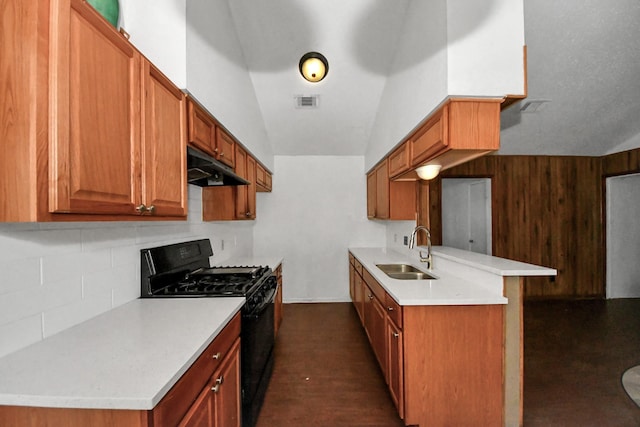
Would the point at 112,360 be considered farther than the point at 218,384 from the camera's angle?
No

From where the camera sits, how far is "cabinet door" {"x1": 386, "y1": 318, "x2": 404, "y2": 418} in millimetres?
1753

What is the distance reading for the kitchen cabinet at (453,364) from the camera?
171 centimetres

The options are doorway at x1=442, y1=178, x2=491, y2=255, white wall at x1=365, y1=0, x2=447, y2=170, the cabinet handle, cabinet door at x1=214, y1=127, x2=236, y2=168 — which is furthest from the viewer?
doorway at x1=442, y1=178, x2=491, y2=255

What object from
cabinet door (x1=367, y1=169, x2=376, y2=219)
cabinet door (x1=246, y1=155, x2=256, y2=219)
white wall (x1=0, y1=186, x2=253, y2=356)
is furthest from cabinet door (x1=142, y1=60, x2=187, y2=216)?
cabinet door (x1=367, y1=169, x2=376, y2=219)

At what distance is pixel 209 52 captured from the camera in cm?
192

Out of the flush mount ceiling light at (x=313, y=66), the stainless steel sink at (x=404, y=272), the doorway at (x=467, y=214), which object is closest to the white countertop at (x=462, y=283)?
the stainless steel sink at (x=404, y=272)

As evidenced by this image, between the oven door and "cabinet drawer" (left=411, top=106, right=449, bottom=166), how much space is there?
A: 153 cm

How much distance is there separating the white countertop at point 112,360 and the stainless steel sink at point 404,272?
1739 mm

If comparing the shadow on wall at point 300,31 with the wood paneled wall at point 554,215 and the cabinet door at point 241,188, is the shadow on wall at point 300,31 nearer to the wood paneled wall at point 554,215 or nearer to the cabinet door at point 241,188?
the cabinet door at point 241,188

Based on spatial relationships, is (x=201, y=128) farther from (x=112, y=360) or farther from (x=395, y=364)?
(x=395, y=364)

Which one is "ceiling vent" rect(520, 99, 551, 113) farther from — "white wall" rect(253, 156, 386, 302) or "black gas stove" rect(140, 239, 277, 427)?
"black gas stove" rect(140, 239, 277, 427)

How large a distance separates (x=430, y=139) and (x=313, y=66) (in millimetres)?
1536

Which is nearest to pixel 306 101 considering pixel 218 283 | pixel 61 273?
pixel 218 283

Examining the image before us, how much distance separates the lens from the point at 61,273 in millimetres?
1218
